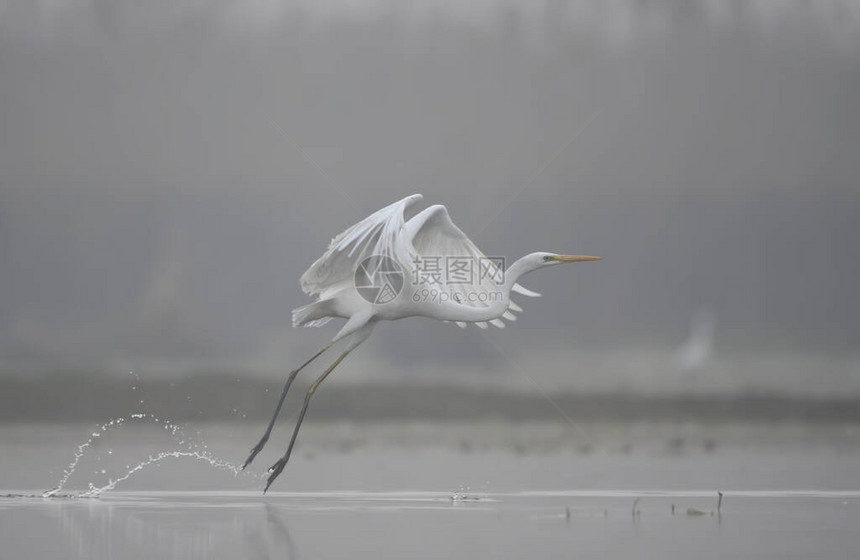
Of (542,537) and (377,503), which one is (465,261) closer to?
(377,503)

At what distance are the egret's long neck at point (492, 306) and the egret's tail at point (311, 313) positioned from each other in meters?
0.95

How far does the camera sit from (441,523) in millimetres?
9828

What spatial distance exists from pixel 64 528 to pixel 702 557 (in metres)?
4.03

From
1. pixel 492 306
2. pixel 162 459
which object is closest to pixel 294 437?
pixel 492 306

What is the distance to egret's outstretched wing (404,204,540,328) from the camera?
1252 centimetres

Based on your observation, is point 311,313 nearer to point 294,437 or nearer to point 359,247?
point 359,247

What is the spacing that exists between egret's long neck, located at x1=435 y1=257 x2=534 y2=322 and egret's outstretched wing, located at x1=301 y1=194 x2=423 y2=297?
0.82 meters

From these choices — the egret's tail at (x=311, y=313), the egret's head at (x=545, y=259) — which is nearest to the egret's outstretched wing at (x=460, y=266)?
the egret's head at (x=545, y=259)

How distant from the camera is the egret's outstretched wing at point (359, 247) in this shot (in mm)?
11320

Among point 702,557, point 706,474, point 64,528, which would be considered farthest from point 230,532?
point 706,474

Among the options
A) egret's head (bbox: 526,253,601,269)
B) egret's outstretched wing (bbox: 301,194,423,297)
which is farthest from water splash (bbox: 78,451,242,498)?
egret's head (bbox: 526,253,601,269)

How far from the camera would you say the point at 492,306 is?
12.3 m

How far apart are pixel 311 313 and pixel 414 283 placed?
103cm

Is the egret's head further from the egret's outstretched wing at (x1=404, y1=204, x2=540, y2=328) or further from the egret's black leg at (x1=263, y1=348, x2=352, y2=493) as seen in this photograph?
the egret's black leg at (x1=263, y1=348, x2=352, y2=493)
